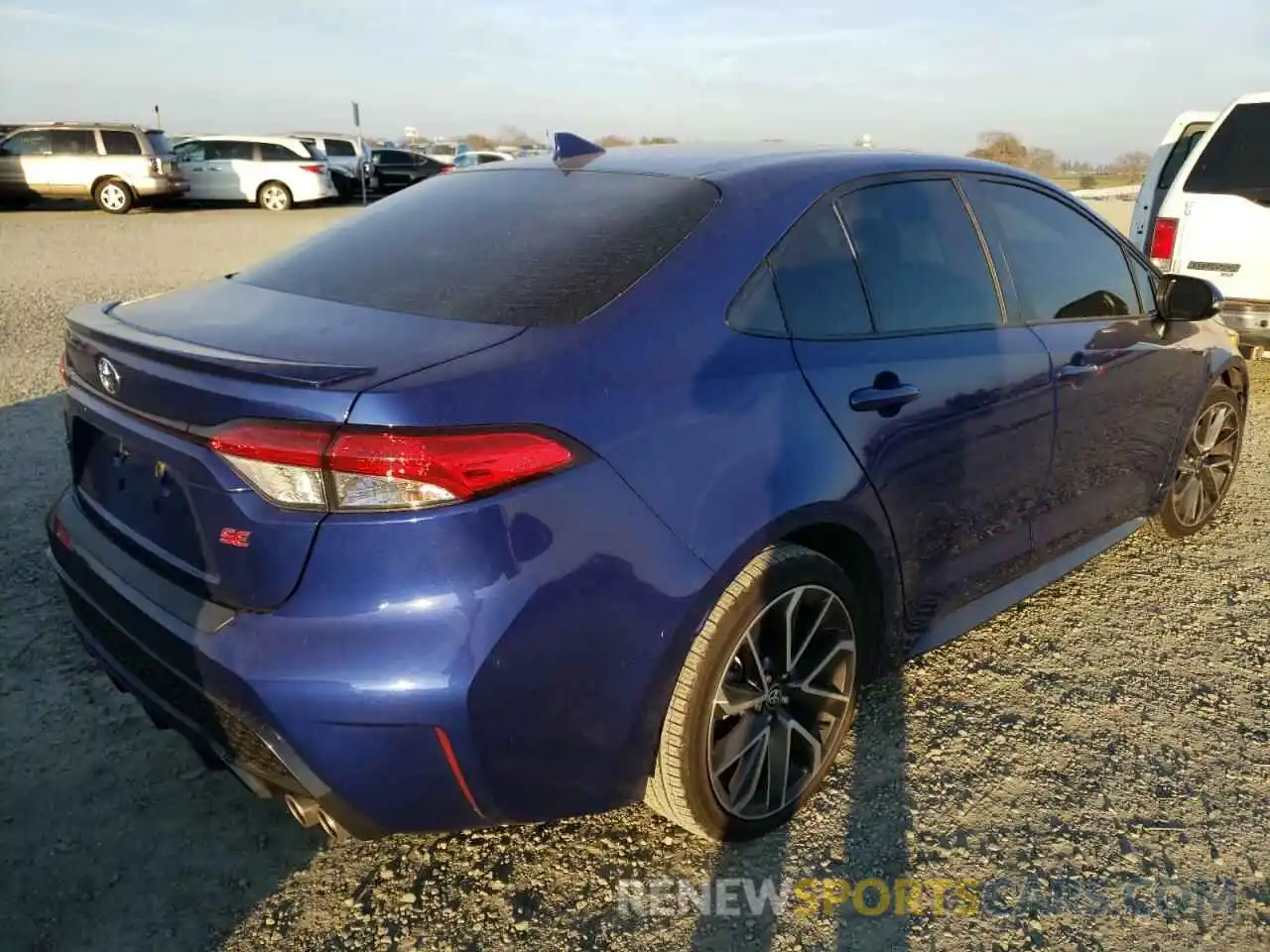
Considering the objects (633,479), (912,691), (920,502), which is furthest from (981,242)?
(633,479)

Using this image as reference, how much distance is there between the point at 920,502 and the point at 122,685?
2.05 metres

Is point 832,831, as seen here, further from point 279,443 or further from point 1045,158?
point 1045,158

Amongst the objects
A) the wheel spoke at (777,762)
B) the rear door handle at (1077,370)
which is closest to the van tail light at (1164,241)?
the rear door handle at (1077,370)

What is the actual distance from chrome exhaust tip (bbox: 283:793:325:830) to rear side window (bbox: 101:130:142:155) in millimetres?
23261

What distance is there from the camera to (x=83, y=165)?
21547 millimetres

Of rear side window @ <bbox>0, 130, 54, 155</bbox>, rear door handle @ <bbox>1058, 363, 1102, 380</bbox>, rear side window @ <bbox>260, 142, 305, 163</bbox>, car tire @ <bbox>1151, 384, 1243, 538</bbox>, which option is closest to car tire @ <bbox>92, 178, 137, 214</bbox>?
rear side window @ <bbox>0, 130, 54, 155</bbox>

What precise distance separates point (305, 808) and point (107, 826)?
2.78 feet

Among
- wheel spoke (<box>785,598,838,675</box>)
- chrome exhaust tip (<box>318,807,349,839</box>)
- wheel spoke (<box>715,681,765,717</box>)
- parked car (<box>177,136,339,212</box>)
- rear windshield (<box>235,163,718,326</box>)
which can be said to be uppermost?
parked car (<box>177,136,339,212</box>)

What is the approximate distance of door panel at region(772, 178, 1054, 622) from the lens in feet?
8.28

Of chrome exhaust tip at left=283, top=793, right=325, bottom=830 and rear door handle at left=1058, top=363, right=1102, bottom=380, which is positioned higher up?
rear door handle at left=1058, top=363, right=1102, bottom=380

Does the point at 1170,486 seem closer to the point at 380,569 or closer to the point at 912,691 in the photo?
the point at 912,691

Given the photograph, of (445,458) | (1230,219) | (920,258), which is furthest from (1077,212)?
(1230,219)

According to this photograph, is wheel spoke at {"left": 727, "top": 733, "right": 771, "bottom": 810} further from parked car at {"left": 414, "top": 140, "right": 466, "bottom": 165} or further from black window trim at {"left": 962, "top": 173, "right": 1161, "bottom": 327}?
parked car at {"left": 414, "top": 140, "right": 466, "bottom": 165}

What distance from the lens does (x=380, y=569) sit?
6.02 ft
